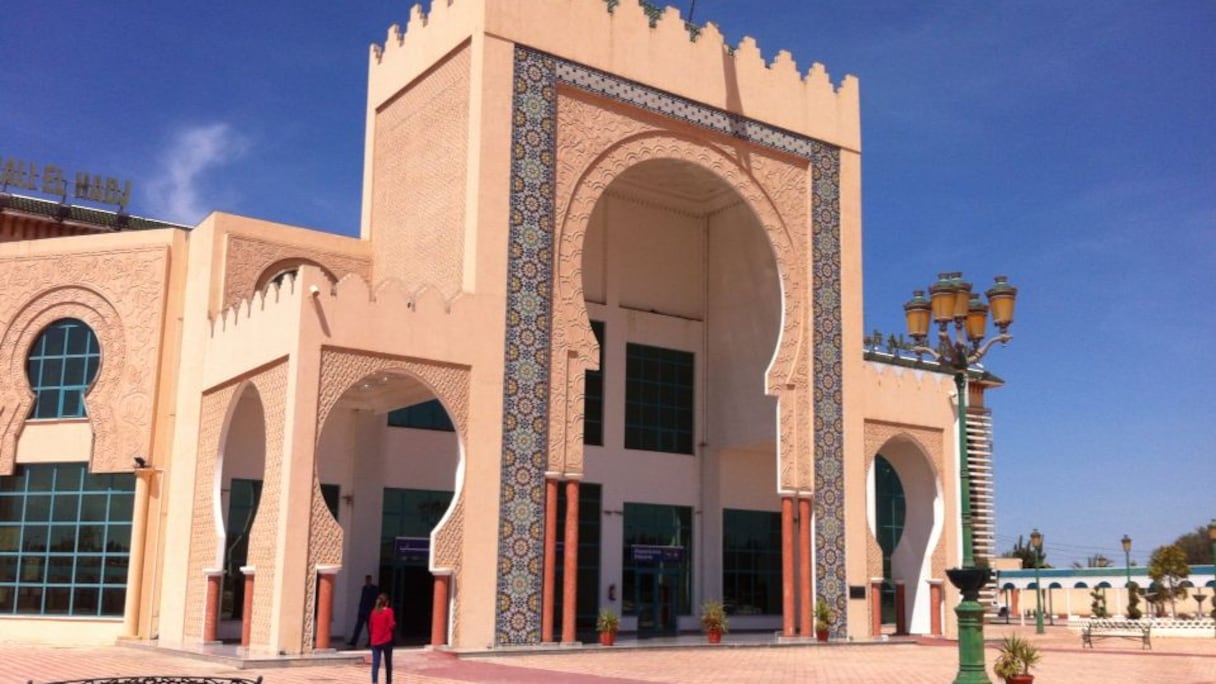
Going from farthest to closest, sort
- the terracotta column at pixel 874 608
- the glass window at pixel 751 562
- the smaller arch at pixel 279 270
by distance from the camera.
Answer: the glass window at pixel 751 562 < the terracotta column at pixel 874 608 < the smaller arch at pixel 279 270

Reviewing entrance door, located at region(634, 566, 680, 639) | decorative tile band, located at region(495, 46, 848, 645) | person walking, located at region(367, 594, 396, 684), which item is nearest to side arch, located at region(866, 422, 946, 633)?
decorative tile band, located at region(495, 46, 848, 645)

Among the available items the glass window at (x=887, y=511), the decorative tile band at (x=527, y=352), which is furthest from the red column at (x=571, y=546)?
the glass window at (x=887, y=511)

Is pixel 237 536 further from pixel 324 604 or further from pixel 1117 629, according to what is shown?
pixel 1117 629

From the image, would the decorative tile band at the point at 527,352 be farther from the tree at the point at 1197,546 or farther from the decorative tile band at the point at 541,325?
the tree at the point at 1197,546

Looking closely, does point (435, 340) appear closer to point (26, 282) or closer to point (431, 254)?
point (431, 254)

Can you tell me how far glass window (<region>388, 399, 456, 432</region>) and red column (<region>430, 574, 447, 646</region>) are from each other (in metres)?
4.03

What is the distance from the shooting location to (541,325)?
55.4ft

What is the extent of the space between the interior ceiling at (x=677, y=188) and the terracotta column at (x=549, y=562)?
650 centimetres

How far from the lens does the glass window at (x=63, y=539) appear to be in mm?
17578

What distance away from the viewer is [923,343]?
11031mm

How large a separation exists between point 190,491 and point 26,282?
4.49 meters

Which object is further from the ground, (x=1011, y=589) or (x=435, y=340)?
(x=435, y=340)

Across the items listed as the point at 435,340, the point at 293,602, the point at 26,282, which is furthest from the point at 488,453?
the point at 26,282

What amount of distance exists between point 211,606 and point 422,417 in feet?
15.2
